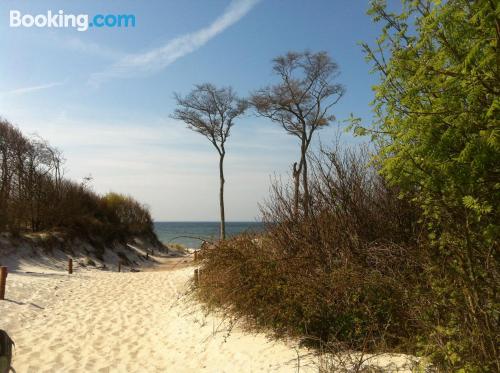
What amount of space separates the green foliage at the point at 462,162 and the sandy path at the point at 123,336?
2028 mm

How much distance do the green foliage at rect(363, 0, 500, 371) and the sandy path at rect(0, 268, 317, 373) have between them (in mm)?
2028

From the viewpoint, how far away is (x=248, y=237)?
8781 mm

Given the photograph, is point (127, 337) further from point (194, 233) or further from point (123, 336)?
point (194, 233)

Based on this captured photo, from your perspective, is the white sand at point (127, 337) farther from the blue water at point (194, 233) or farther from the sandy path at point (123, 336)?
the blue water at point (194, 233)

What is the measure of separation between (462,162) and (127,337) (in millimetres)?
6603

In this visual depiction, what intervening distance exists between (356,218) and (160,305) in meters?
5.96

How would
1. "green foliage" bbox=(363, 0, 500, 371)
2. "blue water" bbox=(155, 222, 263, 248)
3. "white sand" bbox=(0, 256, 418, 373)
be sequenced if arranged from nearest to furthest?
"green foliage" bbox=(363, 0, 500, 371), "white sand" bbox=(0, 256, 418, 373), "blue water" bbox=(155, 222, 263, 248)

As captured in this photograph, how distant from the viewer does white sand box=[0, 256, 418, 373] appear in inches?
217

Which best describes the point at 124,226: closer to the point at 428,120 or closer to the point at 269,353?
the point at 269,353

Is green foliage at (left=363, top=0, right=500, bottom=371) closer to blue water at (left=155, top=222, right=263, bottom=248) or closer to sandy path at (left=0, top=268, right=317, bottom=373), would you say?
sandy path at (left=0, top=268, right=317, bottom=373)

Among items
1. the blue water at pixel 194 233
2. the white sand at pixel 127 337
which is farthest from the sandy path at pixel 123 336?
the blue water at pixel 194 233

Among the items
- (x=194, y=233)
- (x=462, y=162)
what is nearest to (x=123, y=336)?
(x=462, y=162)

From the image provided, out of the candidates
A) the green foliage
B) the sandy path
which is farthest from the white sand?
the green foliage

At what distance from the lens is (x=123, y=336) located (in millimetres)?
7230
